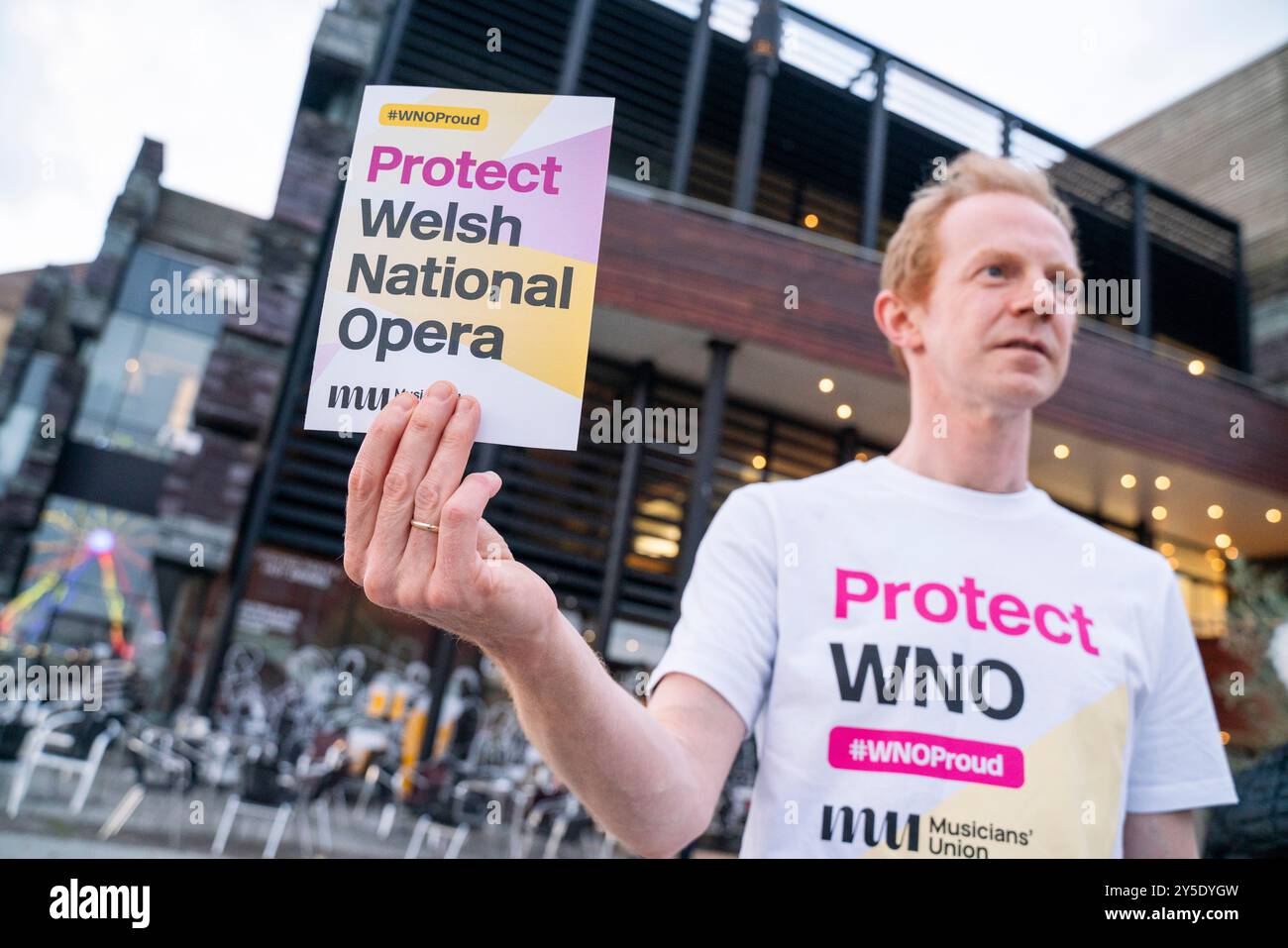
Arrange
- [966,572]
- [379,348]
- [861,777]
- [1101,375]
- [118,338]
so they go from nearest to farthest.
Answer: [379,348] → [861,777] → [966,572] → [1101,375] → [118,338]

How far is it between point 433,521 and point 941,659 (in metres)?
0.91

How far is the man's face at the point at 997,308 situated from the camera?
4.69 ft

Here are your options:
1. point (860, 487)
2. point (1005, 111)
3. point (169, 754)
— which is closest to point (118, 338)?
point (169, 754)

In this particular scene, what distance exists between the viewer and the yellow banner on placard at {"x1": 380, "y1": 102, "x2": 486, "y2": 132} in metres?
0.81

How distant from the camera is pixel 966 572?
Result: 4.59ft

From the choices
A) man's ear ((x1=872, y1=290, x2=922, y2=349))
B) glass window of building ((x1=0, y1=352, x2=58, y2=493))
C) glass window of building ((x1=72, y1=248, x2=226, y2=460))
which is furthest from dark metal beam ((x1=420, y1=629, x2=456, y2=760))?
glass window of building ((x1=0, y1=352, x2=58, y2=493))

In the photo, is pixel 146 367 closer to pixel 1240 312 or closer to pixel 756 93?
pixel 756 93

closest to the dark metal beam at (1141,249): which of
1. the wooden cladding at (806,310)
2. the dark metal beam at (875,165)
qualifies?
the wooden cladding at (806,310)

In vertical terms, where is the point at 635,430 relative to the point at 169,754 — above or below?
above

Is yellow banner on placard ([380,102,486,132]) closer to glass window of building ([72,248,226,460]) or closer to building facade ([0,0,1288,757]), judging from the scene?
building facade ([0,0,1288,757])

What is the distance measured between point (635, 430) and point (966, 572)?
27.1ft

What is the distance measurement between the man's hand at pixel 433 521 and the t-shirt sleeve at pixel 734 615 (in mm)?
557

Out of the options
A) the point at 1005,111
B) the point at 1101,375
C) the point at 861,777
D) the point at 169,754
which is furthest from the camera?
the point at 1005,111

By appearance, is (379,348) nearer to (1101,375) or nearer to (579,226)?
(579,226)
